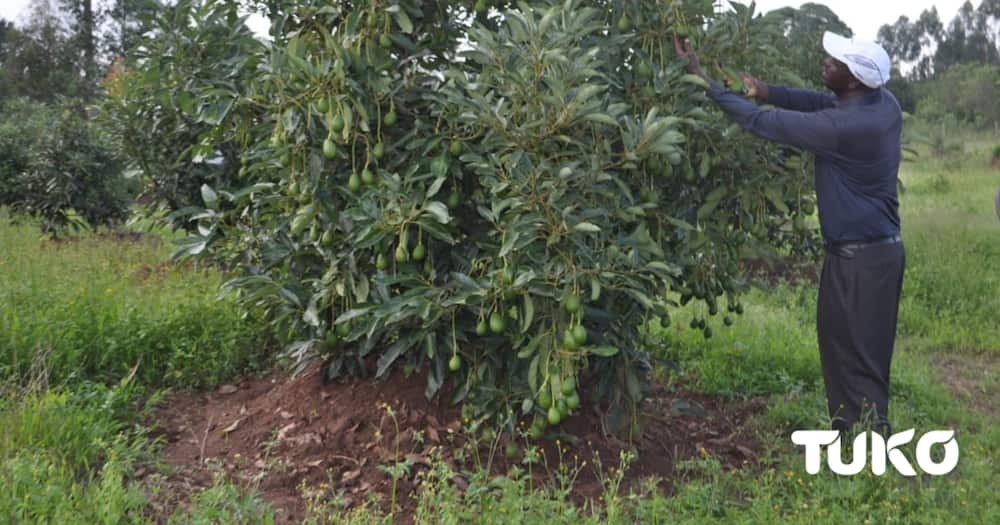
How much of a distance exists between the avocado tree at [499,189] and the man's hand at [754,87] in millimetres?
104

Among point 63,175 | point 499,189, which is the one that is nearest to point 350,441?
point 499,189

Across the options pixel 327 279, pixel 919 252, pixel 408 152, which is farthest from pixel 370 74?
pixel 919 252

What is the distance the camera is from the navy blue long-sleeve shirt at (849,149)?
13.5ft

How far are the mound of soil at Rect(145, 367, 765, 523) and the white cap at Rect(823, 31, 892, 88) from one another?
→ 1.75 meters

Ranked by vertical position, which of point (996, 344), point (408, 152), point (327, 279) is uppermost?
point (408, 152)

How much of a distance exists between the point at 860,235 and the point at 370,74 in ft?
7.58

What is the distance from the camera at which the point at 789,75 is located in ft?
14.8

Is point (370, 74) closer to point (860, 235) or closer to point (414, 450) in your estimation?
point (414, 450)

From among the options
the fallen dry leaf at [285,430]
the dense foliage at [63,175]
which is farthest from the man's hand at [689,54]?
the dense foliage at [63,175]

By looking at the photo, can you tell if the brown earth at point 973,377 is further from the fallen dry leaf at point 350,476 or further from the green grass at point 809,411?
the fallen dry leaf at point 350,476

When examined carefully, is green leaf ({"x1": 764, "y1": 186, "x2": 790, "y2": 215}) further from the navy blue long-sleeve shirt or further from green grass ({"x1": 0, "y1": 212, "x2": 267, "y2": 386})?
green grass ({"x1": 0, "y1": 212, "x2": 267, "y2": 386})

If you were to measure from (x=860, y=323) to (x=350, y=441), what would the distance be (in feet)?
7.90

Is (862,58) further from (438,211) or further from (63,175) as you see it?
(63,175)

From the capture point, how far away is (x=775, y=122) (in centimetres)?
410
